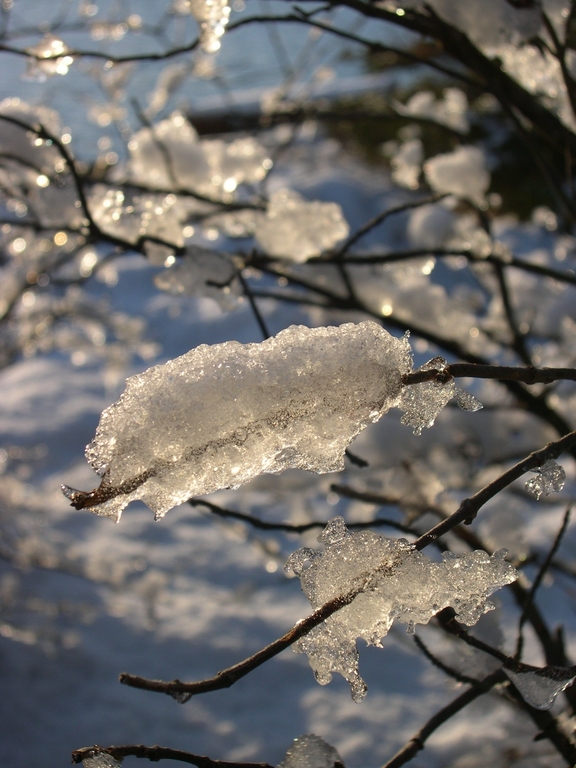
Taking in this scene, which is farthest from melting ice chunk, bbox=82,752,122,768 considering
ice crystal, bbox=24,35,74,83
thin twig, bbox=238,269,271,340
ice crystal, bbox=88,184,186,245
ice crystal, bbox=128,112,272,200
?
ice crystal, bbox=128,112,272,200

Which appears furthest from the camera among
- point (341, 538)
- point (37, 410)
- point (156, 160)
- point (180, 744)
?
point (37, 410)

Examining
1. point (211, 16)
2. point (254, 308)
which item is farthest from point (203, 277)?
point (211, 16)

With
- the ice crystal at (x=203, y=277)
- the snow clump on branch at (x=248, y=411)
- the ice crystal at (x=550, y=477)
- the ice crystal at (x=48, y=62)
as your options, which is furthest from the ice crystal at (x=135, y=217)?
the ice crystal at (x=550, y=477)

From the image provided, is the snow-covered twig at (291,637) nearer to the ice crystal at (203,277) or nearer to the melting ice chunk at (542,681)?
the melting ice chunk at (542,681)

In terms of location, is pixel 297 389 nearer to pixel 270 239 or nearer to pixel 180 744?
pixel 270 239

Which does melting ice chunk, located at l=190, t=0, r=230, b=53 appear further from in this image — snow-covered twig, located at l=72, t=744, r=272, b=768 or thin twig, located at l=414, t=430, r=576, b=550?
snow-covered twig, located at l=72, t=744, r=272, b=768

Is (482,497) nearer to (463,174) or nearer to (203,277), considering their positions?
(203,277)

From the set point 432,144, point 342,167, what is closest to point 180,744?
point 432,144
